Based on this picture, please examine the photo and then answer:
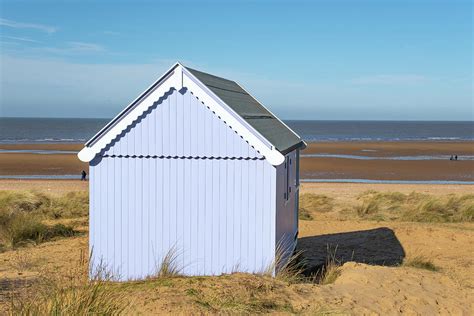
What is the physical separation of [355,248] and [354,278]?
5870mm

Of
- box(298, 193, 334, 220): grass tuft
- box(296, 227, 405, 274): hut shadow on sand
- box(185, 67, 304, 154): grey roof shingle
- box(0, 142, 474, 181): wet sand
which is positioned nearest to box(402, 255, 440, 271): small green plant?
box(296, 227, 405, 274): hut shadow on sand

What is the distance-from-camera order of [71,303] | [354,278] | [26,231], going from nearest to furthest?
[71,303], [354,278], [26,231]

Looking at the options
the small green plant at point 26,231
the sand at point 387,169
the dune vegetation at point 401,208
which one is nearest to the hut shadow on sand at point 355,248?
the dune vegetation at point 401,208

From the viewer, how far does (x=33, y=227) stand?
50.3ft

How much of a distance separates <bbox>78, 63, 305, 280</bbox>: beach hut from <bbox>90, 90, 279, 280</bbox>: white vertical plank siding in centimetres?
2

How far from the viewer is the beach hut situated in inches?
381

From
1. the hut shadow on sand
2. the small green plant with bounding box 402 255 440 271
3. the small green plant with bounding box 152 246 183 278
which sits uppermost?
the small green plant with bounding box 152 246 183 278

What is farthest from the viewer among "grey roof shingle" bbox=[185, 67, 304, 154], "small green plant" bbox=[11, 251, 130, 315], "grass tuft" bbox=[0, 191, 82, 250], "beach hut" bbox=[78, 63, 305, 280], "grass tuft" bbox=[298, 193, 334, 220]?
"grass tuft" bbox=[298, 193, 334, 220]

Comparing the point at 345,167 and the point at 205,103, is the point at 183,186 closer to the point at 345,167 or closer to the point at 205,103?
the point at 205,103

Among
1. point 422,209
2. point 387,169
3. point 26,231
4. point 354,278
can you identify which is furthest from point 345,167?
point 354,278

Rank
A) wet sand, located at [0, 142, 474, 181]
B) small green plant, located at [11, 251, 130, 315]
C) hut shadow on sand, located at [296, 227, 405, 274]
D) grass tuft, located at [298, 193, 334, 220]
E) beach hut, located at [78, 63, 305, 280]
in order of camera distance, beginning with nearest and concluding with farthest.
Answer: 1. small green plant, located at [11, 251, 130, 315]
2. beach hut, located at [78, 63, 305, 280]
3. hut shadow on sand, located at [296, 227, 405, 274]
4. grass tuft, located at [298, 193, 334, 220]
5. wet sand, located at [0, 142, 474, 181]

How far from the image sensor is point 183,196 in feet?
32.6

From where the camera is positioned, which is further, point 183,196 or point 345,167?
point 345,167

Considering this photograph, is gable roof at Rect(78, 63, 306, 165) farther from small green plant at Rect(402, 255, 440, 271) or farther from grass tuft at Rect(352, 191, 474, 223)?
grass tuft at Rect(352, 191, 474, 223)
